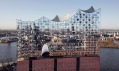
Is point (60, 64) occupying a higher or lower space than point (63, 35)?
lower

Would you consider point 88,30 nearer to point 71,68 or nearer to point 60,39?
point 60,39

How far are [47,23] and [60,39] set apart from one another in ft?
6.30

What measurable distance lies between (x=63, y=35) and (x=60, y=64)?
4.30 meters

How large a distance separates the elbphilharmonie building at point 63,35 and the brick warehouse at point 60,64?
1.38 m

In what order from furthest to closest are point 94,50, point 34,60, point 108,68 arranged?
point 108,68 → point 94,50 → point 34,60

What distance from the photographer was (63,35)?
72.4ft

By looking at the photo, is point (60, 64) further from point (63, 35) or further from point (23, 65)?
point (63, 35)

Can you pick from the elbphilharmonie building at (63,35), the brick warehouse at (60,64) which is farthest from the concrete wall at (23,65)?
the elbphilharmonie building at (63,35)

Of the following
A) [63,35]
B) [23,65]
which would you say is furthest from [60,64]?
[63,35]

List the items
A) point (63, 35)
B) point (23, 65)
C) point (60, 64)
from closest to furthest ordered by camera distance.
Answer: point (23, 65) < point (60, 64) < point (63, 35)

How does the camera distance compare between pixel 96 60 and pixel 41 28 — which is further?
pixel 41 28

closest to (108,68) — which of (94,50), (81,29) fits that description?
(94,50)

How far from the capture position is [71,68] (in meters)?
18.6

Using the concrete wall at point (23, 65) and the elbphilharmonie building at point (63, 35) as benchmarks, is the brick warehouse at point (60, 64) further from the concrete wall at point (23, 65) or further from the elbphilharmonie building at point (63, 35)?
the elbphilharmonie building at point (63, 35)
